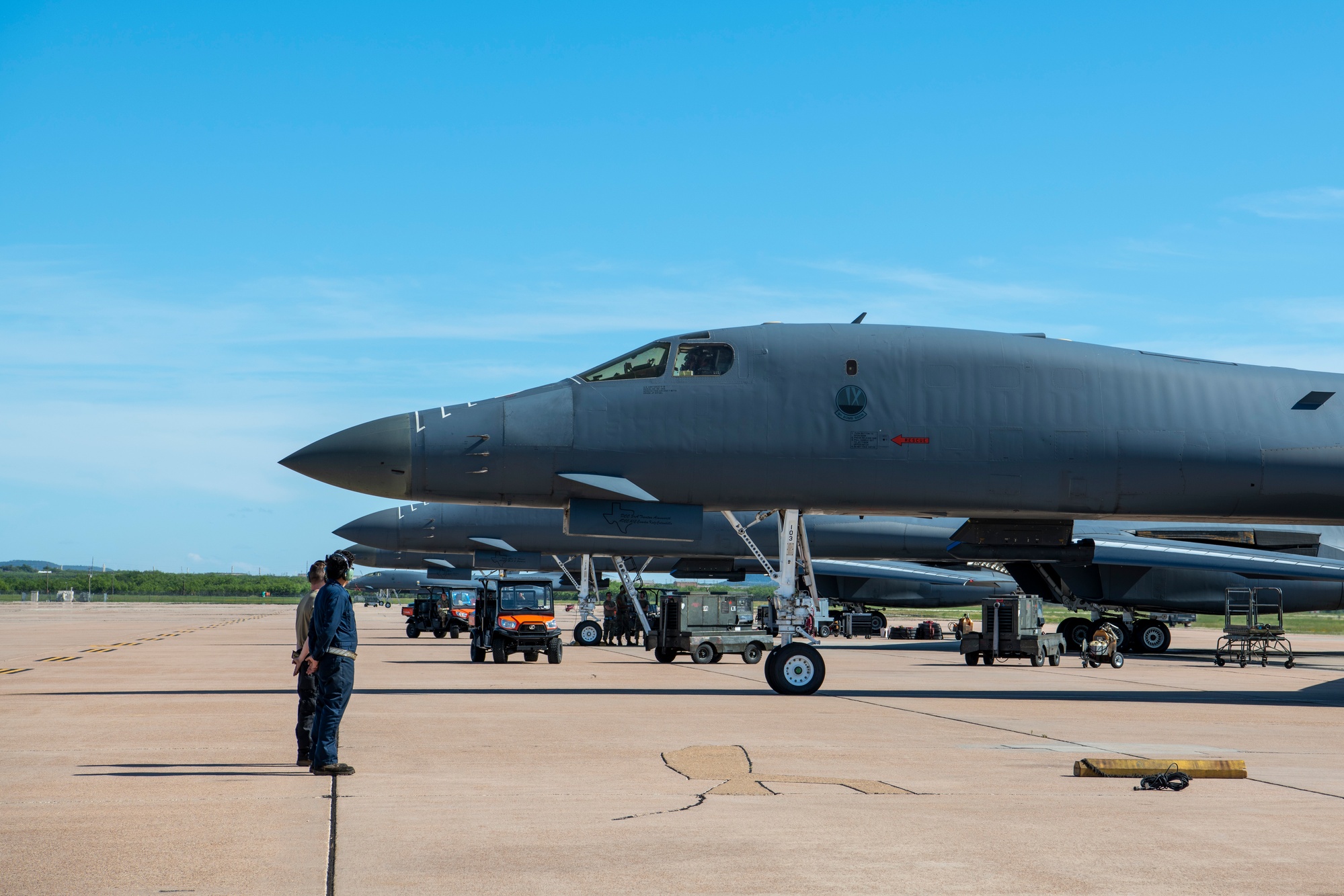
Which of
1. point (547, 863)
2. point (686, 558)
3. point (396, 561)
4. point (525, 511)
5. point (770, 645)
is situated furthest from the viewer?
point (396, 561)

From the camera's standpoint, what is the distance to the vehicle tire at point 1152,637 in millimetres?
38188

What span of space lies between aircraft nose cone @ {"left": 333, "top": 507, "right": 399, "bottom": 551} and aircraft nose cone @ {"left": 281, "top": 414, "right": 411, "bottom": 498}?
87.2 ft

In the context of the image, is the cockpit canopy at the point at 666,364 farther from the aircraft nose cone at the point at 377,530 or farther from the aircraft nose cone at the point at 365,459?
the aircraft nose cone at the point at 377,530

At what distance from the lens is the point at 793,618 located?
17062 millimetres

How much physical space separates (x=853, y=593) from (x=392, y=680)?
3449 centimetres

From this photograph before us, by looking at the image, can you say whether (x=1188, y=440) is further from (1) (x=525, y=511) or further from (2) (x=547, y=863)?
(1) (x=525, y=511)

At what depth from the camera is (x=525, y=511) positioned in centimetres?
4012

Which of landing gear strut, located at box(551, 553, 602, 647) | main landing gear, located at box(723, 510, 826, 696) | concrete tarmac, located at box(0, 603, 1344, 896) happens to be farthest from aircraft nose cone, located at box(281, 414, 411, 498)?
landing gear strut, located at box(551, 553, 602, 647)

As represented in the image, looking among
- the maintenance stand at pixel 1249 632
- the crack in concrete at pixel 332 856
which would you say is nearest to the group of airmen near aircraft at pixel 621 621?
the maintenance stand at pixel 1249 632

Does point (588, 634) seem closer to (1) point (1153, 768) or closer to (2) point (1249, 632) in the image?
(2) point (1249, 632)

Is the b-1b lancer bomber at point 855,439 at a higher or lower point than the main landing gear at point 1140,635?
higher

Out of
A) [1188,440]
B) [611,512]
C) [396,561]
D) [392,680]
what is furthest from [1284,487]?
[396,561]

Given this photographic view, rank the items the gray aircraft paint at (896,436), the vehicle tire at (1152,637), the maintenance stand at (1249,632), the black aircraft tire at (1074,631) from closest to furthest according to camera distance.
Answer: the gray aircraft paint at (896,436), the maintenance stand at (1249,632), the black aircraft tire at (1074,631), the vehicle tire at (1152,637)

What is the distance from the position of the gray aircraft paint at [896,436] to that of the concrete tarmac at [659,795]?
9.33 ft
